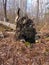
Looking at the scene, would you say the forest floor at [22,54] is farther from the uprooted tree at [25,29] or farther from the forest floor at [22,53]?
the uprooted tree at [25,29]

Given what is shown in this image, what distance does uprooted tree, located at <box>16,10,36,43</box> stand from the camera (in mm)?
11695

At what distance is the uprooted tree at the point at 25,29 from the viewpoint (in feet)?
38.4

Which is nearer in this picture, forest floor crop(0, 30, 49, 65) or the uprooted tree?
forest floor crop(0, 30, 49, 65)

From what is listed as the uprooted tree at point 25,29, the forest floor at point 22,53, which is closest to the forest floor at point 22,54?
the forest floor at point 22,53

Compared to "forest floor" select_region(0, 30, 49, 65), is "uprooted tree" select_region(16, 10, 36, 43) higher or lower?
higher

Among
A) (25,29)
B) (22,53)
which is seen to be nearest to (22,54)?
(22,53)

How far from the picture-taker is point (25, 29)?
11.7 m

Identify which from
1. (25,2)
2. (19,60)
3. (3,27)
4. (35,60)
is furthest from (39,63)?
(25,2)

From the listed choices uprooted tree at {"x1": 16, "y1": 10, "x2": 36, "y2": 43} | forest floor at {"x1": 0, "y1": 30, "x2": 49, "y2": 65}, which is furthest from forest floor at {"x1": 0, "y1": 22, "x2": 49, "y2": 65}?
uprooted tree at {"x1": 16, "y1": 10, "x2": 36, "y2": 43}

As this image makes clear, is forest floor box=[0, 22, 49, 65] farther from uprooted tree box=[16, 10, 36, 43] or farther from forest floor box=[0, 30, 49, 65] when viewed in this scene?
uprooted tree box=[16, 10, 36, 43]

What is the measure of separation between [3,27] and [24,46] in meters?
7.21

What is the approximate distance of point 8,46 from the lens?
35.1ft

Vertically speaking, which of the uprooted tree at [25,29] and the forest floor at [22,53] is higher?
the uprooted tree at [25,29]

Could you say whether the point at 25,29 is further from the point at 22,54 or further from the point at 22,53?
the point at 22,54
